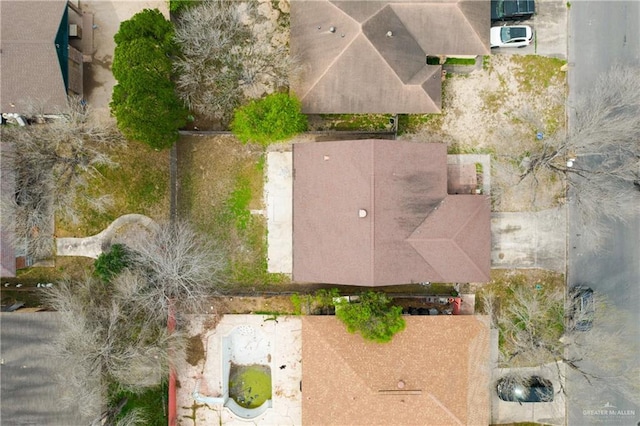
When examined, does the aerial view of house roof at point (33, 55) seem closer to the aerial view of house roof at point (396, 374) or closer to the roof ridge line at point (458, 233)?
the aerial view of house roof at point (396, 374)

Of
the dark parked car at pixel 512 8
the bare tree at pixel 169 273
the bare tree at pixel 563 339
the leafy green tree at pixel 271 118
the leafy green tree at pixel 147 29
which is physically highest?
the dark parked car at pixel 512 8

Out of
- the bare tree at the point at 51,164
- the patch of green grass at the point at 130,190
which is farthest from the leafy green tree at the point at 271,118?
the bare tree at the point at 51,164

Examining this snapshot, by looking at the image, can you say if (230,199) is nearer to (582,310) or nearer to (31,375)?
(31,375)

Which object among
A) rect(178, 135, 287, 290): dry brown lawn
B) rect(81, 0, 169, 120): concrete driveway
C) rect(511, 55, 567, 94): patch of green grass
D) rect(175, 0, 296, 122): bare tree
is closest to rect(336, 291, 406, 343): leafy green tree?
rect(178, 135, 287, 290): dry brown lawn

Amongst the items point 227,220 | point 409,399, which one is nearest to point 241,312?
point 227,220

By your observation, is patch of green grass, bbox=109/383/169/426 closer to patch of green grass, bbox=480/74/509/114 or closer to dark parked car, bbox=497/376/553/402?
dark parked car, bbox=497/376/553/402

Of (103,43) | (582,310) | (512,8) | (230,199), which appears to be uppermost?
(512,8)

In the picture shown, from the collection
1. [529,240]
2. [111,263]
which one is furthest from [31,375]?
[529,240]

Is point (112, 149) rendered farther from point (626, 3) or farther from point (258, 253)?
point (626, 3)
